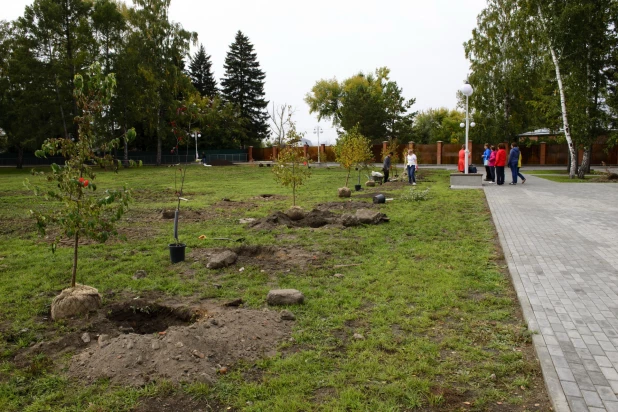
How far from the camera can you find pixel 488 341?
14.3ft

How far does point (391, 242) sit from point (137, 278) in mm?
4481

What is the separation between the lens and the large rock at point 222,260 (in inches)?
278

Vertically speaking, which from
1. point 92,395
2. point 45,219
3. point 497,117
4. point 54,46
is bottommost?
point 92,395

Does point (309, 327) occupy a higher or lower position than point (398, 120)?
lower

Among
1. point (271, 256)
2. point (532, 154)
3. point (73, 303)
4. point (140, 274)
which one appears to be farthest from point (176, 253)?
point (532, 154)

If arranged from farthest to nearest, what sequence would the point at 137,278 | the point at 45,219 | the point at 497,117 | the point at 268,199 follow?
1. the point at 497,117
2. the point at 268,199
3. the point at 137,278
4. the point at 45,219

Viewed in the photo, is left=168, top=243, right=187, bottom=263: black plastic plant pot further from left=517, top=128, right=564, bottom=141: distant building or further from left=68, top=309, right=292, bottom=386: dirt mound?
left=517, top=128, right=564, bottom=141: distant building

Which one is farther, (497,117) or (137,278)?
(497,117)

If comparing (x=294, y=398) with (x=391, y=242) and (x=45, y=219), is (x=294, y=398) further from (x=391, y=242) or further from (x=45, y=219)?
(x=391, y=242)

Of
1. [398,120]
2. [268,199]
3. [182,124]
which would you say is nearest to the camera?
[268,199]

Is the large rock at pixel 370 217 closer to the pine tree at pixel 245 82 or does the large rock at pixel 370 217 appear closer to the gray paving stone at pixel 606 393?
the gray paving stone at pixel 606 393

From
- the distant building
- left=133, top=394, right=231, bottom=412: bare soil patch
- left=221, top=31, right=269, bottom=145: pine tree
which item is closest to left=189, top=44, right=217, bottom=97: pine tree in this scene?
left=221, top=31, right=269, bottom=145: pine tree

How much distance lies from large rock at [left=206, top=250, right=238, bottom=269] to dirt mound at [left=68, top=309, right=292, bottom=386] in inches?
93.4

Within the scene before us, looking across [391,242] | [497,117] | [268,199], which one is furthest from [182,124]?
[391,242]
